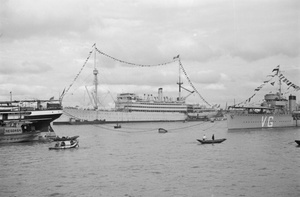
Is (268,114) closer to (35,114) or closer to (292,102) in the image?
(292,102)

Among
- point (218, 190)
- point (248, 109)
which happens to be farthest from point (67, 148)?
point (248, 109)

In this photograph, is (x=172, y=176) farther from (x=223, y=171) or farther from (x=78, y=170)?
(x=78, y=170)

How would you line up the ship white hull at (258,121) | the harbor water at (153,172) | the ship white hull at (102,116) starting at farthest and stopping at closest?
the ship white hull at (102,116) < the ship white hull at (258,121) < the harbor water at (153,172)

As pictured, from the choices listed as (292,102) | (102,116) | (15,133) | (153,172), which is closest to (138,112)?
(102,116)

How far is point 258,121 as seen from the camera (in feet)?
316

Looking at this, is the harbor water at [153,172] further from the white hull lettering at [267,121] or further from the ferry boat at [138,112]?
the ferry boat at [138,112]

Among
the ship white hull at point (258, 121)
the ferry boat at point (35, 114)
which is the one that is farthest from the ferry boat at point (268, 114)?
the ferry boat at point (35, 114)

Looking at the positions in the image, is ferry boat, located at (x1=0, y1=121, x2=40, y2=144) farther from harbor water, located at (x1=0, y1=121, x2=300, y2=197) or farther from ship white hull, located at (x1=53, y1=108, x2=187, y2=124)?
ship white hull, located at (x1=53, y1=108, x2=187, y2=124)

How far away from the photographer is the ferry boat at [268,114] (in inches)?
3671

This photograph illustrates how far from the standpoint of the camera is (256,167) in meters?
36.3

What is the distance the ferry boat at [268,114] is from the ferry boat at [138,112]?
58.6m

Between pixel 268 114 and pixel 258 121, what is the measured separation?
4284 millimetres

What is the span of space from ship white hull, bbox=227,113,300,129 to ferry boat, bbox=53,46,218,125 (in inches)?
2325

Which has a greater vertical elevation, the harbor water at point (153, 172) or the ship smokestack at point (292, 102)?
the ship smokestack at point (292, 102)
